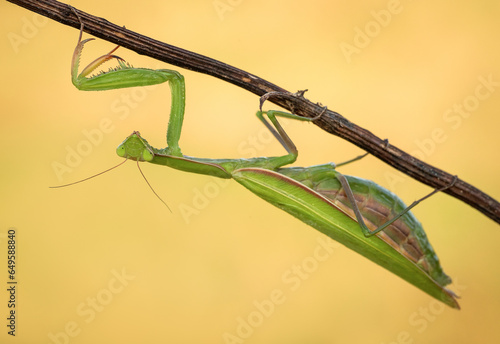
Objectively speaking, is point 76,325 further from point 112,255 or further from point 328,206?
point 328,206

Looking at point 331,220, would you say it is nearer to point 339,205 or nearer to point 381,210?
point 339,205

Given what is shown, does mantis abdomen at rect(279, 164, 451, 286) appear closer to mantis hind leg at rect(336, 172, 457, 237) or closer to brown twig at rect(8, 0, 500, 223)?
mantis hind leg at rect(336, 172, 457, 237)

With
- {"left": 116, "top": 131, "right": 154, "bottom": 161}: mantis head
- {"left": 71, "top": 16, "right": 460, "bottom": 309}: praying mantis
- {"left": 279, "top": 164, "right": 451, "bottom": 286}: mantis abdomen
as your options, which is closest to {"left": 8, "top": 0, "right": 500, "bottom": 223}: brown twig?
{"left": 71, "top": 16, "right": 460, "bottom": 309}: praying mantis

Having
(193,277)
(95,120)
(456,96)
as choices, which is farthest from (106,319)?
(456,96)

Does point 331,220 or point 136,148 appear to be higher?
point 136,148

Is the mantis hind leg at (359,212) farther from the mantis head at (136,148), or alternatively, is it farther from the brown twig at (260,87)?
the mantis head at (136,148)

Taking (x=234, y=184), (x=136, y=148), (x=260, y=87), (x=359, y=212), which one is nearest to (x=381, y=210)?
(x=359, y=212)

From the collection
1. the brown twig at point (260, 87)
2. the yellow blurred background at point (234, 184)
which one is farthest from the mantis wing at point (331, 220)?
the yellow blurred background at point (234, 184)
